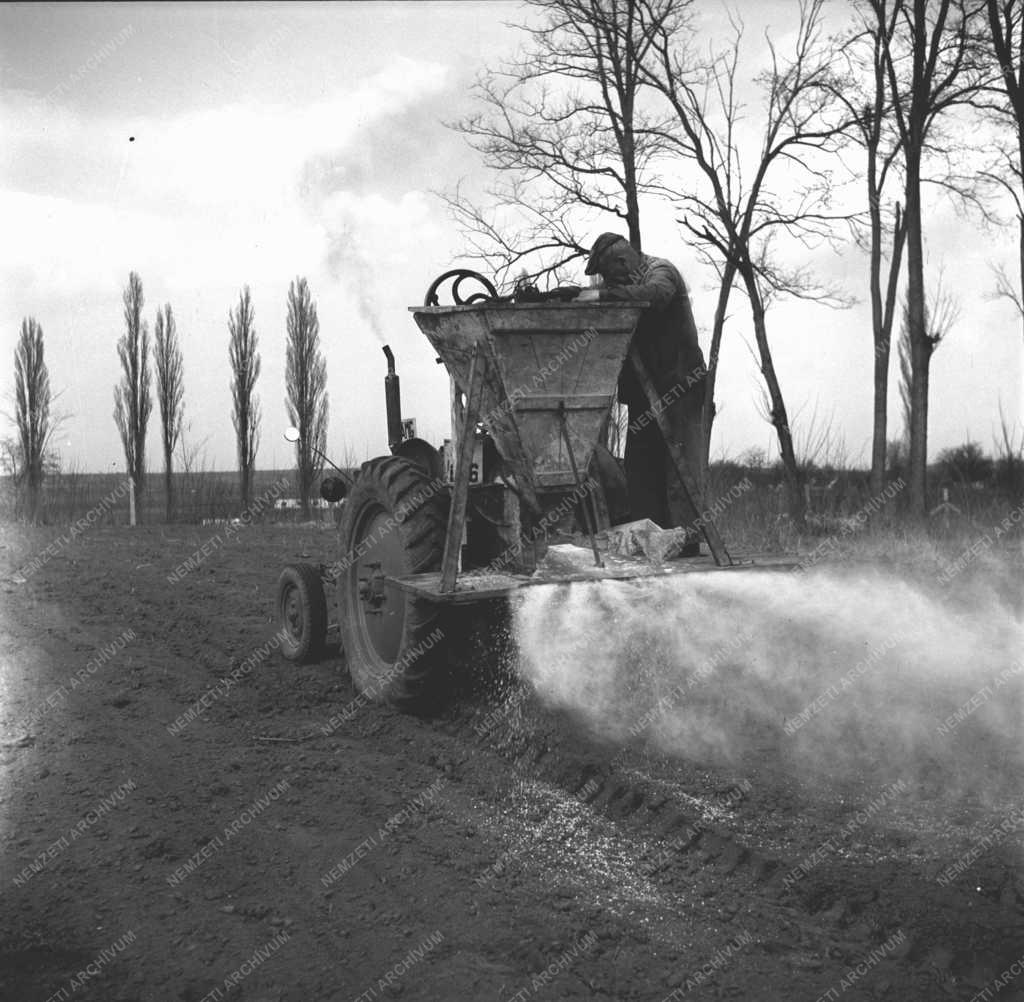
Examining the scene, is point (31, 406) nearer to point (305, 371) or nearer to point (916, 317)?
point (305, 371)

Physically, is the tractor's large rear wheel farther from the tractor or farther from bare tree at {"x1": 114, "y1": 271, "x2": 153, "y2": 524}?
bare tree at {"x1": 114, "y1": 271, "x2": 153, "y2": 524}

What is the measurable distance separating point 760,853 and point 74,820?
9.17 feet

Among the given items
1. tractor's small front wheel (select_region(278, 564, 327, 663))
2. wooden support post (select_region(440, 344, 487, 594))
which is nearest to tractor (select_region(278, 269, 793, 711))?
wooden support post (select_region(440, 344, 487, 594))

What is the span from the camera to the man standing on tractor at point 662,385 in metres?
5.92

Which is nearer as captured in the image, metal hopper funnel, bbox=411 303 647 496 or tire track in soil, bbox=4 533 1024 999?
tire track in soil, bbox=4 533 1024 999

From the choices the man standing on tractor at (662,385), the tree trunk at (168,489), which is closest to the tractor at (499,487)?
the man standing on tractor at (662,385)

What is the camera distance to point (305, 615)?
6852 mm

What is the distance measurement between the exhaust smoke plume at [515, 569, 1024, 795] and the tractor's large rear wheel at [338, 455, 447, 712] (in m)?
0.55

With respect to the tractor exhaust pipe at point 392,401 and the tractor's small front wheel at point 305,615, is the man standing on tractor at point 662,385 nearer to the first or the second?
the tractor exhaust pipe at point 392,401

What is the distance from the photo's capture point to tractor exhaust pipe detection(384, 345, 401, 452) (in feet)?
21.8

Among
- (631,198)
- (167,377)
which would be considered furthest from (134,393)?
(631,198)

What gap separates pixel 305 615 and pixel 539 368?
2680 mm

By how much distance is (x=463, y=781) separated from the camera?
4.65 m

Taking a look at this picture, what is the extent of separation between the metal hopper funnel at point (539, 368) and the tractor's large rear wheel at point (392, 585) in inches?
22.3
